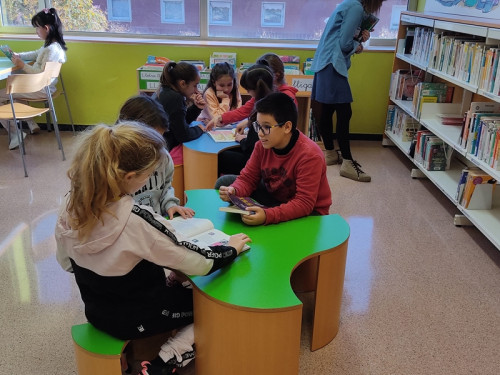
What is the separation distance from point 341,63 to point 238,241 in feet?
8.64

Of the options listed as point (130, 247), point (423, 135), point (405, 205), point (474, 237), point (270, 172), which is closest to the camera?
point (130, 247)

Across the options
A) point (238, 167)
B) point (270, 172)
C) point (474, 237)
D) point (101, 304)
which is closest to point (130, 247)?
point (101, 304)

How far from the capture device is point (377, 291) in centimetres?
262

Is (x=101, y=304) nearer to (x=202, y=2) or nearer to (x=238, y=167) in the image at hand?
(x=238, y=167)

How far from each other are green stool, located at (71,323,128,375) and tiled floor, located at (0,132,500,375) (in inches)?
15.4

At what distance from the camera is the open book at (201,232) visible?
6.27ft

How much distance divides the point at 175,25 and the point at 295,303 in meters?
4.25

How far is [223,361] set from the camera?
67.8 inches

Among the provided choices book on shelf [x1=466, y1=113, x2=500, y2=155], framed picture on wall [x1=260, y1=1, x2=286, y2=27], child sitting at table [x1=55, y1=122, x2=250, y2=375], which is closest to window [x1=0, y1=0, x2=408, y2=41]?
framed picture on wall [x1=260, y1=1, x2=286, y2=27]

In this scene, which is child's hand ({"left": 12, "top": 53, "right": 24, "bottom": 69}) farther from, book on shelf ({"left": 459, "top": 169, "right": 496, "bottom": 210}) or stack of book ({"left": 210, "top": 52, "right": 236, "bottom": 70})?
book on shelf ({"left": 459, "top": 169, "right": 496, "bottom": 210})

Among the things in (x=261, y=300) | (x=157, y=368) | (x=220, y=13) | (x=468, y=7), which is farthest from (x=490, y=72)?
(x=220, y=13)

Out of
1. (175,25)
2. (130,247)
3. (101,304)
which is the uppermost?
(175,25)

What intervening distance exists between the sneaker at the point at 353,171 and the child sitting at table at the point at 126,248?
8.20ft

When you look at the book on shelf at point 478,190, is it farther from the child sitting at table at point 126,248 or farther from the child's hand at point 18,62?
the child's hand at point 18,62
